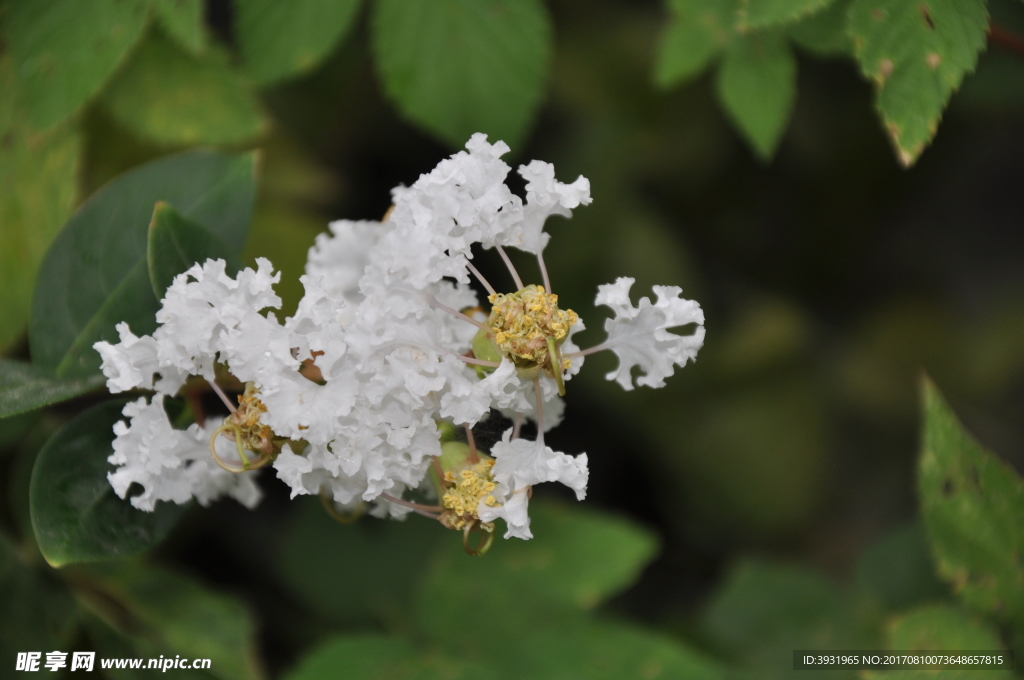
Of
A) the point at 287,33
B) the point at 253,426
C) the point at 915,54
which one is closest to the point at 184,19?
the point at 287,33

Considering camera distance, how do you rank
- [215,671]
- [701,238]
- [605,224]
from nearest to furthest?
[215,671]
[605,224]
[701,238]

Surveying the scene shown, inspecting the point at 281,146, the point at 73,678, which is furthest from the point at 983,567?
the point at 281,146

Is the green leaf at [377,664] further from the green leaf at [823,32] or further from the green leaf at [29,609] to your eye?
the green leaf at [823,32]

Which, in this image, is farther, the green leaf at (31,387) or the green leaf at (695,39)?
the green leaf at (695,39)

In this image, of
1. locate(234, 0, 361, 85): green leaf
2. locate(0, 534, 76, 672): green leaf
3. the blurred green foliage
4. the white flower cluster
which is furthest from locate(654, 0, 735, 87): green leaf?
locate(0, 534, 76, 672): green leaf

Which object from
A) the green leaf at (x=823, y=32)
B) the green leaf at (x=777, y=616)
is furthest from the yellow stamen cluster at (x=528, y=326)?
the green leaf at (x=777, y=616)

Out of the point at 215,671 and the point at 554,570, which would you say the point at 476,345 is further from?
the point at 554,570
